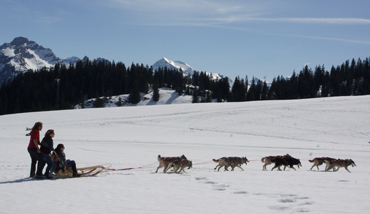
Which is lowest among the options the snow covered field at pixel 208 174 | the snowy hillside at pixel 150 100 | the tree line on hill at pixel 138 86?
the snow covered field at pixel 208 174

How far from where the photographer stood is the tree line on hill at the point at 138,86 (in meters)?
108

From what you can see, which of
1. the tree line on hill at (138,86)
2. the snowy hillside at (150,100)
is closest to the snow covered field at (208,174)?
the snowy hillside at (150,100)

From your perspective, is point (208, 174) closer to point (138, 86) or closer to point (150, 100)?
point (150, 100)

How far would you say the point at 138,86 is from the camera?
4348 inches

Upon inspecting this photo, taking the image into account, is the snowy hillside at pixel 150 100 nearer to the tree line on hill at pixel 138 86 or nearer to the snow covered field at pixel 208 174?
the tree line on hill at pixel 138 86

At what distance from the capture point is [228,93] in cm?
11769

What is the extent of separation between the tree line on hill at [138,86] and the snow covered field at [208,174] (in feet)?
237

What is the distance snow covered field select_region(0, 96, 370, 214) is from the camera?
20.2 ft

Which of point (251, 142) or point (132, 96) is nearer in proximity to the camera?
point (251, 142)

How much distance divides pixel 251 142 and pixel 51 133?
1794 cm

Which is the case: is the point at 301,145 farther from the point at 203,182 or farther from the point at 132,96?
the point at 132,96

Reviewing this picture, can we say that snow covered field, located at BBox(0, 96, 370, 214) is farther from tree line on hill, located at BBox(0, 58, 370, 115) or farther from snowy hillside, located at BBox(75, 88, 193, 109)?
tree line on hill, located at BBox(0, 58, 370, 115)

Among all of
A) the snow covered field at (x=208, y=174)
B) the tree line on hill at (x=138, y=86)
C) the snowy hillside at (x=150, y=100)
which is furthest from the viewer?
the tree line on hill at (x=138, y=86)

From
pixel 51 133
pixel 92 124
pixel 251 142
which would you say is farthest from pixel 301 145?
pixel 92 124
